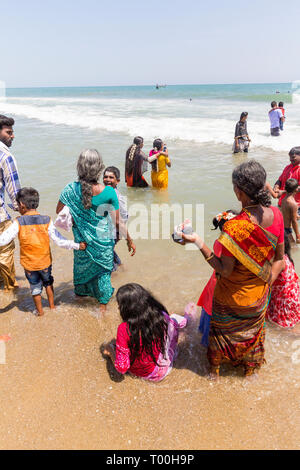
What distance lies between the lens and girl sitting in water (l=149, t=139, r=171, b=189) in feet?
21.2

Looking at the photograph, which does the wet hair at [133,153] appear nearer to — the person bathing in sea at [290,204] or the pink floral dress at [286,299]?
the person bathing in sea at [290,204]

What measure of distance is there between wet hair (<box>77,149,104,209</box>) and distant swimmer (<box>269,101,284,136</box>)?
425 inches

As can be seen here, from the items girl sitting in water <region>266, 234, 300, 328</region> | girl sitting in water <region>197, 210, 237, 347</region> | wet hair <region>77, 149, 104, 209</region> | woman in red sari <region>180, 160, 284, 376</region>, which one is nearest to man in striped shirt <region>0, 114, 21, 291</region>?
wet hair <region>77, 149, 104, 209</region>

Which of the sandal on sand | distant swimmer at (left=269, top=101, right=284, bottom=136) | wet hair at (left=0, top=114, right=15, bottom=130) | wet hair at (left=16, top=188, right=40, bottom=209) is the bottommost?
the sandal on sand

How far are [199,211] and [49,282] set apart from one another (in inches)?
131

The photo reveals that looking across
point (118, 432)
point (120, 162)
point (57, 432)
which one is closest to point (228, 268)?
point (118, 432)

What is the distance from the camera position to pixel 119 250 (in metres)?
4.53

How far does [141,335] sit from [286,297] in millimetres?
1414

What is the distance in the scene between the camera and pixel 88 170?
269 centimetres

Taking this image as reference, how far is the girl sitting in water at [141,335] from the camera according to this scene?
2205 millimetres

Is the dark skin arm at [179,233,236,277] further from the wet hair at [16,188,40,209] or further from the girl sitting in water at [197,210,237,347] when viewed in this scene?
the wet hair at [16,188,40,209]

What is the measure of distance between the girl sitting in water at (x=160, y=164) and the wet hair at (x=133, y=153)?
0.97 feet

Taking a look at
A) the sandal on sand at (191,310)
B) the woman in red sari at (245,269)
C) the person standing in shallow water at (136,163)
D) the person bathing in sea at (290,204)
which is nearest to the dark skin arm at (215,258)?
the woman in red sari at (245,269)

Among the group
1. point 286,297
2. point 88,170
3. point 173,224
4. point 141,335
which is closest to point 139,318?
point 141,335
